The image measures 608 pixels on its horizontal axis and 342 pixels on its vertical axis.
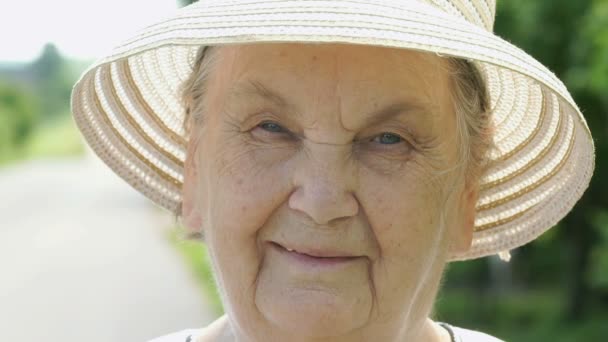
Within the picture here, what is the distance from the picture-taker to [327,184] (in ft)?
6.06

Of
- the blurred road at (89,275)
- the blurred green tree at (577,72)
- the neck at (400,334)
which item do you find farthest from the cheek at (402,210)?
the blurred road at (89,275)

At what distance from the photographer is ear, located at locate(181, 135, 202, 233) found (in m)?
2.18

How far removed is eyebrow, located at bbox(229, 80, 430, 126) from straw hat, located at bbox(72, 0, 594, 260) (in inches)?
6.2

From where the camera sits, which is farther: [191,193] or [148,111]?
[148,111]

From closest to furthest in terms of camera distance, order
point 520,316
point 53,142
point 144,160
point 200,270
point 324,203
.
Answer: point 324,203, point 144,160, point 520,316, point 200,270, point 53,142

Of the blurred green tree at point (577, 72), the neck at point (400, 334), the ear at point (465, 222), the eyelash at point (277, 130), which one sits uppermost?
the eyelash at point (277, 130)

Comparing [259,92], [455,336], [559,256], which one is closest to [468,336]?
[455,336]

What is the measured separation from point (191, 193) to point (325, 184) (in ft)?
1.53

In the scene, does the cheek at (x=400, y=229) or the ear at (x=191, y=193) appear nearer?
the cheek at (x=400, y=229)

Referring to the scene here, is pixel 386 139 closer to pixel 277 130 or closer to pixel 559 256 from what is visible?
pixel 277 130

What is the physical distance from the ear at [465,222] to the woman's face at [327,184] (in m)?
0.15

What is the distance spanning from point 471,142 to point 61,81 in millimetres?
59391

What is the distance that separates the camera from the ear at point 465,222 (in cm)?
216

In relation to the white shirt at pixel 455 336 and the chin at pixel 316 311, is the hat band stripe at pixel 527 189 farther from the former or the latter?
the chin at pixel 316 311
